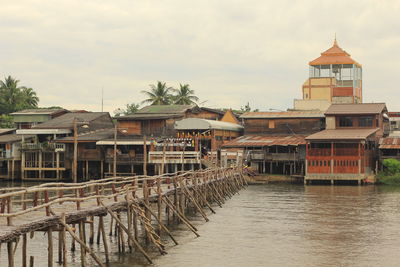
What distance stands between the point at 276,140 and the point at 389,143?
38.7ft

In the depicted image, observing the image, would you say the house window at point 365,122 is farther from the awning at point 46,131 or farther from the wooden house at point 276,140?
the awning at point 46,131

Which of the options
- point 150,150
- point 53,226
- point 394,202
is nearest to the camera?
point 53,226

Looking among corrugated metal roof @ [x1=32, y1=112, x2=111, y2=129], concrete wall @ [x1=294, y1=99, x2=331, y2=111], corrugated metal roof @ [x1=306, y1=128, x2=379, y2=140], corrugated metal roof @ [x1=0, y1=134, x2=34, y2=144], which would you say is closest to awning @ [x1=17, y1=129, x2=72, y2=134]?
corrugated metal roof @ [x1=32, y1=112, x2=111, y2=129]

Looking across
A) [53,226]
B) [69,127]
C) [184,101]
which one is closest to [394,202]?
[53,226]

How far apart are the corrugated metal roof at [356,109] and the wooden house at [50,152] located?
1038 inches

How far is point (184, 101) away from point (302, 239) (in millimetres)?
66260

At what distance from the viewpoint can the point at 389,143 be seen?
67.4 meters

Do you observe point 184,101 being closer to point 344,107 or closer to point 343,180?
point 344,107

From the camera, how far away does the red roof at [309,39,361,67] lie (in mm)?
84125

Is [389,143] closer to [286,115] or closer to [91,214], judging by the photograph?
[286,115]

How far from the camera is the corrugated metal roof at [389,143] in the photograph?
6620 cm

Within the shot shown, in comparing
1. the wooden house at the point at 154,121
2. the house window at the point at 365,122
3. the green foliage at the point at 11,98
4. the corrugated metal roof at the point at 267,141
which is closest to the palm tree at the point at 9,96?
the green foliage at the point at 11,98

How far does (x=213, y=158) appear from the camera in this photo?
68.1 m

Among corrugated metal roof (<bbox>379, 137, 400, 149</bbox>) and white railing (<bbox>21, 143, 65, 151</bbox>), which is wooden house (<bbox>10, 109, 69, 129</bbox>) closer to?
white railing (<bbox>21, 143, 65, 151</bbox>)
